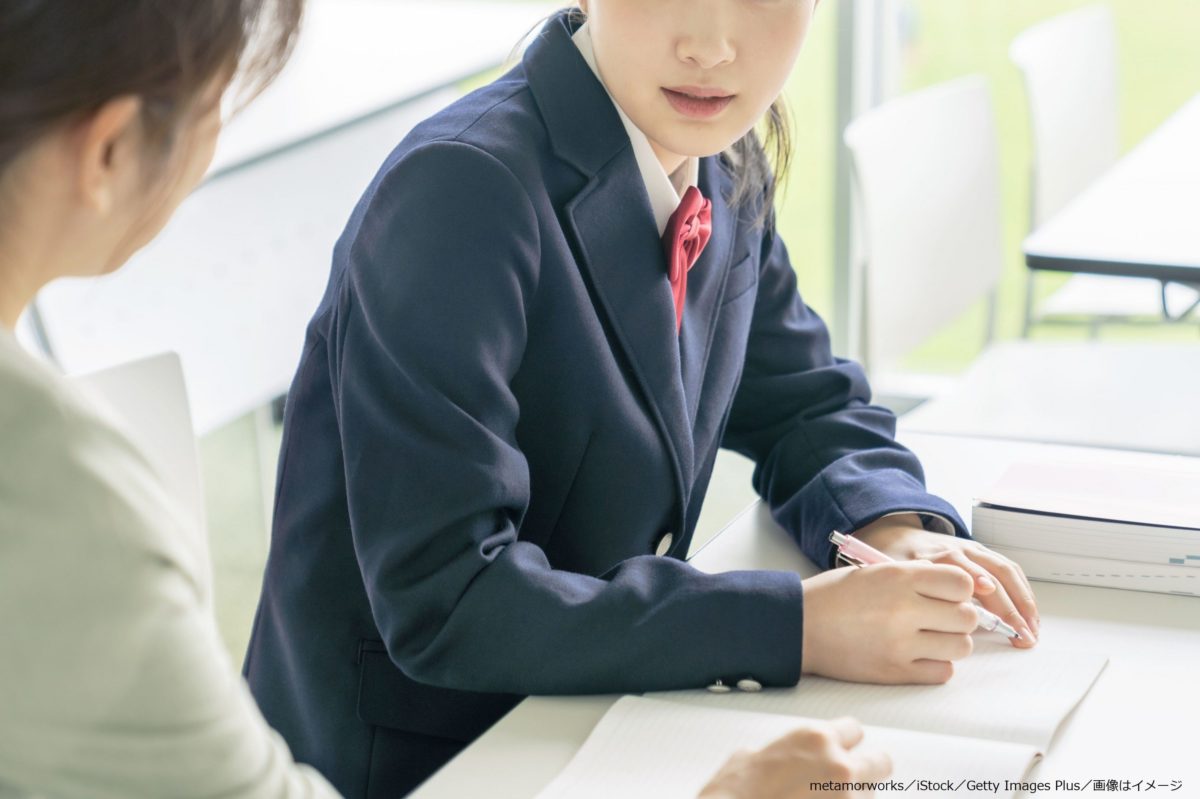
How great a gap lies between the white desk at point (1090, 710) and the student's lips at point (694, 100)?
336 mm

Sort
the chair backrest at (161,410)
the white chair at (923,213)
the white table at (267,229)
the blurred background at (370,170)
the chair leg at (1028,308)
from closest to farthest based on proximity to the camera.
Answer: the chair backrest at (161,410) < the white chair at (923,213) < the white table at (267,229) < the blurred background at (370,170) < the chair leg at (1028,308)

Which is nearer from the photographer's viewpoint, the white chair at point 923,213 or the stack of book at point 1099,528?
the stack of book at point 1099,528

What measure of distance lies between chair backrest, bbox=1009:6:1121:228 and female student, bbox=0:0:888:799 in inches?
84.9

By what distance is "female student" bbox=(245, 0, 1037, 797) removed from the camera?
3.14 ft

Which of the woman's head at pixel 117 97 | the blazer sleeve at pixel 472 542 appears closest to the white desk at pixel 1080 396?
the blazer sleeve at pixel 472 542

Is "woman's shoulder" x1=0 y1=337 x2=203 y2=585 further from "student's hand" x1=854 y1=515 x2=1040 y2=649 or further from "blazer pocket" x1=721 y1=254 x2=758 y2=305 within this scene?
"blazer pocket" x1=721 y1=254 x2=758 y2=305

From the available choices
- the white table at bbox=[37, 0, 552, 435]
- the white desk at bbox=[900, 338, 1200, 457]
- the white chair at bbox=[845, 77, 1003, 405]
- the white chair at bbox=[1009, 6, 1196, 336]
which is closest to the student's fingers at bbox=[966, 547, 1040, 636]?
the white desk at bbox=[900, 338, 1200, 457]

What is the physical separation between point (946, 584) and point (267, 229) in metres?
1.77

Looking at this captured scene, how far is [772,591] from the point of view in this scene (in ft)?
3.24

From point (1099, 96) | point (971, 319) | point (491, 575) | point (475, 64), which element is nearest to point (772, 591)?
point (491, 575)

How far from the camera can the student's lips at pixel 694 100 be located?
3.66 ft

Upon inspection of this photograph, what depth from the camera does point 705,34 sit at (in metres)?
1.09

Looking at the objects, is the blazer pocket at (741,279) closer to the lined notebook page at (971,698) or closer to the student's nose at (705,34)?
the student's nose at (705,34)

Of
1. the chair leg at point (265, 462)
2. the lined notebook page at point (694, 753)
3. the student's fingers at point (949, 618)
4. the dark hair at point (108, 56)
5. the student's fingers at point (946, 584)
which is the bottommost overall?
the chair leg at point (265, 462)
